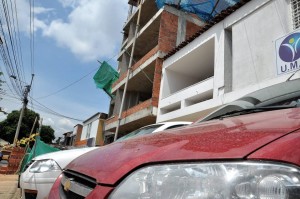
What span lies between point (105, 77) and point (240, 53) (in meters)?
12.5

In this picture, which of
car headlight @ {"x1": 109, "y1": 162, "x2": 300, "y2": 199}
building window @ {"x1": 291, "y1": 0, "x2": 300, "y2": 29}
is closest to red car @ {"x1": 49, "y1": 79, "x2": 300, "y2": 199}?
car headlight @ {"x1": 109, "y1": 162, "x2": 300, "y2": 199}

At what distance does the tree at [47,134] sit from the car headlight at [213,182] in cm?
4492

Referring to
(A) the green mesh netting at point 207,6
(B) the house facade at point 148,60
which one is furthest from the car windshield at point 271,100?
(A) the green mesh netting at point 207,6

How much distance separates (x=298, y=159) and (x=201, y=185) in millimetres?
306

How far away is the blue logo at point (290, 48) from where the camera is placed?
711cm

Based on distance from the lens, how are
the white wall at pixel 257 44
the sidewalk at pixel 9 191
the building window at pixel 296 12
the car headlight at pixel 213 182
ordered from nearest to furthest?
the car headlight at pixel 213 182 → the sidewalk at pixel 9 191 → the building window at pixel 296 12 → the white wall at pixel 257 44

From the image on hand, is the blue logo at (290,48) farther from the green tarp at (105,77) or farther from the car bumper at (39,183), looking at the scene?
the green tarp at (105,77)

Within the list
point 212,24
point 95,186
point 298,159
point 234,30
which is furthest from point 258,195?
point 212,24

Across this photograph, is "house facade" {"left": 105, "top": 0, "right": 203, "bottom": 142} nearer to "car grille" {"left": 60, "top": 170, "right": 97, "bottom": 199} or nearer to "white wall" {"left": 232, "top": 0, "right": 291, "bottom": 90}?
"white wall" {"left": 232, "top": 0, "right": 291, "bottom": 90}

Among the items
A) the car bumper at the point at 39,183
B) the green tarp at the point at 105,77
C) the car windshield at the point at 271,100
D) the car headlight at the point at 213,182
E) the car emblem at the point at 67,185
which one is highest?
the green tarp at the point at 105,77

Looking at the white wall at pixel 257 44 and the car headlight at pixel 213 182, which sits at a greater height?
the white wall at pixel 257 44

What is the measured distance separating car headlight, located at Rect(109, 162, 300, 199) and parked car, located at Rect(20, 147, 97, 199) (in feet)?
8.44

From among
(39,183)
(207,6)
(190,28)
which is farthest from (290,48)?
(190,28)

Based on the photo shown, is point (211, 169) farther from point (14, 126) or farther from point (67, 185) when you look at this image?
point (14, 126)
